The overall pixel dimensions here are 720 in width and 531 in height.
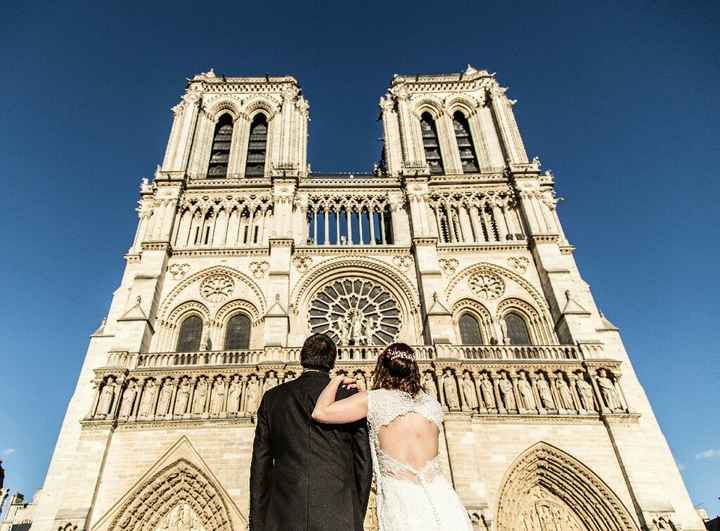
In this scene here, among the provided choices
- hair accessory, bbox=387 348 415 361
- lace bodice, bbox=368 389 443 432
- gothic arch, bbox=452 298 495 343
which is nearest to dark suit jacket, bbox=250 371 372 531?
lace bodice, bbox=368 389 443 432

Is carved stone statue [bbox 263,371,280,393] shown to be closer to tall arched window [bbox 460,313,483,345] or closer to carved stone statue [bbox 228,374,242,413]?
carved stone statue [bbox 228,374,242,413]

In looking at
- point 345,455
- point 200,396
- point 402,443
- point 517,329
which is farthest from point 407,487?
→ point 517,329

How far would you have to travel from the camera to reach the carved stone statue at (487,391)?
14.0 metres

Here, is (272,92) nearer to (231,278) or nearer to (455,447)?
(231,278)

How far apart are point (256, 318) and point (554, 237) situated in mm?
11959

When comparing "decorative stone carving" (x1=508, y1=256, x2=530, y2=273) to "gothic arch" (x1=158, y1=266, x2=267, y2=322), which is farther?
"decorative stone carving" (x1=508, y1=256, x2=530, y2=273)

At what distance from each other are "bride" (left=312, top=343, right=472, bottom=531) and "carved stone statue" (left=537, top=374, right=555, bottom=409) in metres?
12.3

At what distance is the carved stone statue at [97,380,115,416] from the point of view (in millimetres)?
13648

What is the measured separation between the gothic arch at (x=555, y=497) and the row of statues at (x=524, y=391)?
134 cm

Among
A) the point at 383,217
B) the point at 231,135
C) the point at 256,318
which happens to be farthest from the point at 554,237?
the point at 231,135

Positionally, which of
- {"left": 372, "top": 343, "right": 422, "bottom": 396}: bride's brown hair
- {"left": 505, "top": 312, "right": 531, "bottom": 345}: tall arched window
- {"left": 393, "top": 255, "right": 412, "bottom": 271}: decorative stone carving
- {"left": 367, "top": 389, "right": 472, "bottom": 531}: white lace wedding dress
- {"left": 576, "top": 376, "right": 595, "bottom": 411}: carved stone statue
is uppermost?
{"left": 393, "top": 255, "right": 412, "bottom": 271}: decorative stone carving

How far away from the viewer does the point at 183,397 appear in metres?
14.2

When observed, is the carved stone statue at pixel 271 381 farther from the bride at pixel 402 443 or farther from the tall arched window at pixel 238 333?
the bride at pixel 402 443

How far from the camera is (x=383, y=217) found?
66.7ft
